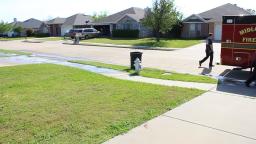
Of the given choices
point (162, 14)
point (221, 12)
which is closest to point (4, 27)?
point (162, 14)

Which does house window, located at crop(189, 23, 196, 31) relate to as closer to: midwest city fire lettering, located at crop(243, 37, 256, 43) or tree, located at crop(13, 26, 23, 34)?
midwest city fire lettering, located at crop(243, 37, 256, 43)

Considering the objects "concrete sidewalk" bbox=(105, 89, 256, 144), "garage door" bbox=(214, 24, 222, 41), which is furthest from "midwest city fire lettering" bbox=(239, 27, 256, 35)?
"garage door" bbox=(214, 24, 222, 41)

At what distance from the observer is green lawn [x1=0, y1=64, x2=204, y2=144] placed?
19.9ft

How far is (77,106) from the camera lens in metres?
7.98

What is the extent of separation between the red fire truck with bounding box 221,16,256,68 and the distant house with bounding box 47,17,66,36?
5415 cm

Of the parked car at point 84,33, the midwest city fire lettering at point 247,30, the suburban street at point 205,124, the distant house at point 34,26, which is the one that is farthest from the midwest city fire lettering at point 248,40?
the distant house at point 34,26

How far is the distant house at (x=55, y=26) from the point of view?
2532 inches

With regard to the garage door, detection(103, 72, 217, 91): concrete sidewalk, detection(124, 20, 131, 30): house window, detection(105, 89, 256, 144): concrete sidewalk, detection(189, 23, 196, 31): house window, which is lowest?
detection(105, 89, 256, 144): concrete sidewalk

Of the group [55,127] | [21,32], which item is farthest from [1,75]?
[21,32]

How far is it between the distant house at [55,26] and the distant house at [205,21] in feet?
99.8

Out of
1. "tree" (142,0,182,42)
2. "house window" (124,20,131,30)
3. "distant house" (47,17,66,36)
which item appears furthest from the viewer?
"distant house" (47,17,66,36)

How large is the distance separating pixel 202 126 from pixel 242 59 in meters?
7.68

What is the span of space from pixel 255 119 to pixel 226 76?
20.7 feet

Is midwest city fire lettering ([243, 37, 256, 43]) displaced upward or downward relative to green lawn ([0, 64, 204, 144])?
upward
